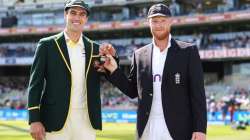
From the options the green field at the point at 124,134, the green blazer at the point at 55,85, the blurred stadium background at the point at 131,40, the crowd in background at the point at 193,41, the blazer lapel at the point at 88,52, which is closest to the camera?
the green blazer at the point at 55,85

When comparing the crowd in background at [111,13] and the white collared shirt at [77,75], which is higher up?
the white collared shirt at [77,75]

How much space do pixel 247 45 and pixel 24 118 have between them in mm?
16942

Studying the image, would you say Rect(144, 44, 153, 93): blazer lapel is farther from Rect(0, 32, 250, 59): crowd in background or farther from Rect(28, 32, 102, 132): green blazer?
Rect(0, 32, 250, 59): crowd in background

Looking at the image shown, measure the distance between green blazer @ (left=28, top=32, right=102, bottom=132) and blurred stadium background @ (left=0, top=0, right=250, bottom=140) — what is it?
69.1 feet

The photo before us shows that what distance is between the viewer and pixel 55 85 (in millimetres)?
5965

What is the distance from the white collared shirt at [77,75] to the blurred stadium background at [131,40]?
830 inches

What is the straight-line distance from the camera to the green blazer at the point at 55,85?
5883 mm

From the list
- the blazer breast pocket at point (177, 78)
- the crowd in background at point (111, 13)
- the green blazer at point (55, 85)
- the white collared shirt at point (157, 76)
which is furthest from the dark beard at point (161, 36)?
the crowd in background at point (111, 13)

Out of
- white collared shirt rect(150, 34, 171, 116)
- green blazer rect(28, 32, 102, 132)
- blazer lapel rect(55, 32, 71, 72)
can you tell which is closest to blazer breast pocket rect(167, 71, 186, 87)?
white collared shirt rect(150, 34, 171, 116)

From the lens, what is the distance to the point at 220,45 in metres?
43.2

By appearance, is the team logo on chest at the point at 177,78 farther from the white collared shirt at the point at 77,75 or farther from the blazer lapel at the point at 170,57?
the white collared shirt at the point at 77,75

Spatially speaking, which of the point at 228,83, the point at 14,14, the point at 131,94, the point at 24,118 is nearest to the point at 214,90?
the point at 228,83

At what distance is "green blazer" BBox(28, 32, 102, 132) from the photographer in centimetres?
588

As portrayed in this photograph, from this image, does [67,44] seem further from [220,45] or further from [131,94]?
[220,45]
